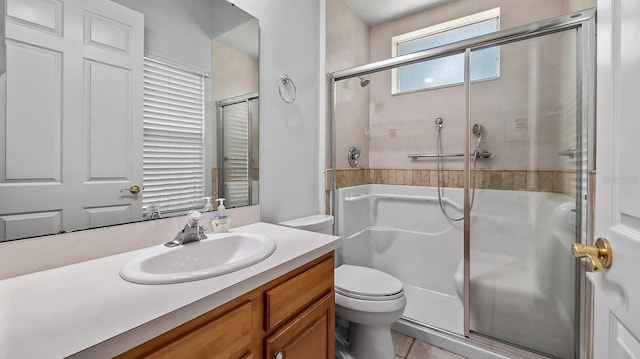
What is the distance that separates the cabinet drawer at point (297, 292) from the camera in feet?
2.65

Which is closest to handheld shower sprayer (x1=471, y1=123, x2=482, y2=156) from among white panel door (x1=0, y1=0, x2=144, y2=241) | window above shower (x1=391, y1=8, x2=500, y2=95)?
window above shower (x1=391, y1=8, x2=500, y2=95)

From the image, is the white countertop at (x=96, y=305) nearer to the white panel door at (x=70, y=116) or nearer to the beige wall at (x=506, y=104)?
the white panel door at (x=70, y=116)

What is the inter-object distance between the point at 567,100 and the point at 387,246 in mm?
1558

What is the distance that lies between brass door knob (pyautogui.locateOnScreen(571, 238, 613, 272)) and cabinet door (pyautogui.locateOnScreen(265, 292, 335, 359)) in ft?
2.57

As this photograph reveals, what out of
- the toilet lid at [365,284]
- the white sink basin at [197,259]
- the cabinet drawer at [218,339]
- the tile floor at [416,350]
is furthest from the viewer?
the tile floor at [416,350]

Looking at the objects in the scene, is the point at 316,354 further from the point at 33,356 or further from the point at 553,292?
the point at 553,292

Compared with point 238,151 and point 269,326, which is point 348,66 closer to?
point 238,151

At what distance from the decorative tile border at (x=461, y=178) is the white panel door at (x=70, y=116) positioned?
130 cm

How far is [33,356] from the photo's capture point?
0.42m

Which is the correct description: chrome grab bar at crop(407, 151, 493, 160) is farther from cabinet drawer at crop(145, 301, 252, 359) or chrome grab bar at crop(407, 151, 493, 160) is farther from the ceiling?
cabinet drawer at crop(145, 301, 252, 359)

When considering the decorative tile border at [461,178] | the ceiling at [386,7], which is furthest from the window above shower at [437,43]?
the decorative tile border at [461,178]

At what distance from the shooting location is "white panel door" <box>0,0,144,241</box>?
0.75 metres

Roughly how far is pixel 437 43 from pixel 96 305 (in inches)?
111

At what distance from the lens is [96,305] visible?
1.89 feet
